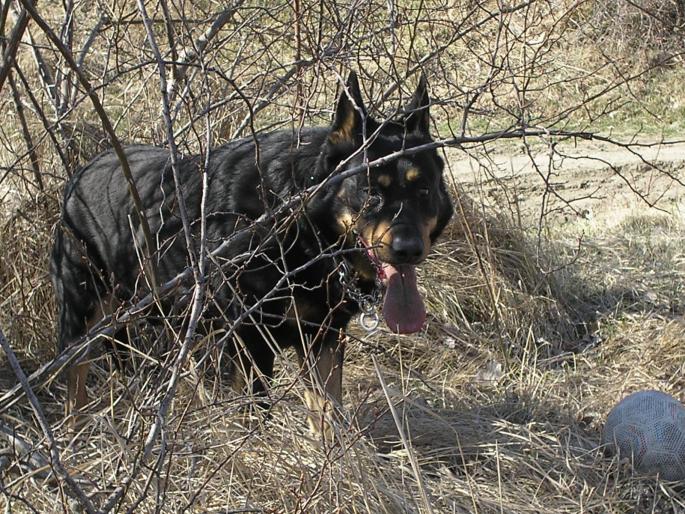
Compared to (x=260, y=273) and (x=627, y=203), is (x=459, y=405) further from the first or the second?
(x=627, y=203)

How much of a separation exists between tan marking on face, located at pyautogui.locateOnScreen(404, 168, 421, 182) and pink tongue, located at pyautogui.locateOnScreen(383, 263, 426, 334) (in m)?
0.43

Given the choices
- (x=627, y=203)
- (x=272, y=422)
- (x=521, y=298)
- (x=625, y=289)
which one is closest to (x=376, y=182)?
(x=272, y=422)

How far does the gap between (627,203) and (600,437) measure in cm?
477

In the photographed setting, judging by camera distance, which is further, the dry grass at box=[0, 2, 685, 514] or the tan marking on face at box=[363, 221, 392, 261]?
the tan marking on face at box=[363, 221, 392, 261]

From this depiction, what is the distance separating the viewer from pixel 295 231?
4750 millimetres

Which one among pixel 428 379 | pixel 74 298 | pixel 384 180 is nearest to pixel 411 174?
pixel 384 180

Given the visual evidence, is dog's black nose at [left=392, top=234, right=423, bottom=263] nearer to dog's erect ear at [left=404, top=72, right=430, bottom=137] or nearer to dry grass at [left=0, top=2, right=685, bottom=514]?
dry grass at [left=0, top=2, right=685, bottom=514]

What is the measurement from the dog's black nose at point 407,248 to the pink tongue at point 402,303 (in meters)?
0.27

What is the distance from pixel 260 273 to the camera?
4645 mm

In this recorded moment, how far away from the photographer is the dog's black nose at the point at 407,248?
14.4 feet

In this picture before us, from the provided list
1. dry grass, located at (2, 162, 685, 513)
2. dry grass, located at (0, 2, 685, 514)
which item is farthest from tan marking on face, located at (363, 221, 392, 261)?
dry grass, located at (2, 162, 685, 513)

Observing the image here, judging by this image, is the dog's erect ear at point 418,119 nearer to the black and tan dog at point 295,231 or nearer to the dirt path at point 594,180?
the black and tan dog at point 295,231

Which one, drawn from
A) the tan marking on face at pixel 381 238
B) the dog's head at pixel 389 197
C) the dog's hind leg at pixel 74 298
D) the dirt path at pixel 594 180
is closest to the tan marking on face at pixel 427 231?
the dog's head at pixel 389 197

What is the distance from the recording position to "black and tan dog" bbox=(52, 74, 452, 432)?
15.0ft
